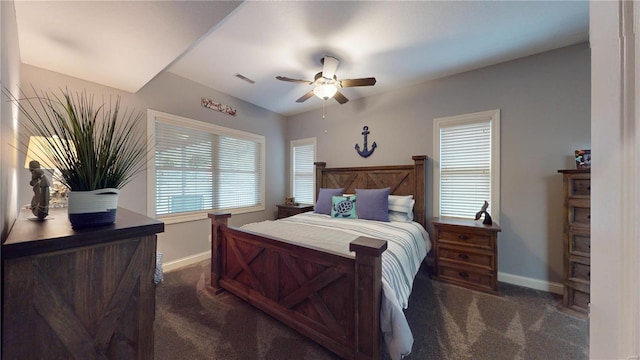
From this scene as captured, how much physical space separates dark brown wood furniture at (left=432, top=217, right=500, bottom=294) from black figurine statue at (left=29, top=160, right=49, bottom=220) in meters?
3.25

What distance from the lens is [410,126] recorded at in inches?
135

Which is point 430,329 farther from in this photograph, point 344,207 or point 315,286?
point 344,207

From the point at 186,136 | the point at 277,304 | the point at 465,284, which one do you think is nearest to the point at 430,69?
the point at 465,284

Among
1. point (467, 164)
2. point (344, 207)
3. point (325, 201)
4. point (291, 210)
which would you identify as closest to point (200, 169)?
point (291, 210)

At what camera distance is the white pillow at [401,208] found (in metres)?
3.10

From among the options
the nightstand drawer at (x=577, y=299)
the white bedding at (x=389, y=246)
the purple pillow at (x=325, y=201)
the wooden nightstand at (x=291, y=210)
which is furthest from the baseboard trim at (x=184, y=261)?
the nightstand drawer at (x=577, y=299)

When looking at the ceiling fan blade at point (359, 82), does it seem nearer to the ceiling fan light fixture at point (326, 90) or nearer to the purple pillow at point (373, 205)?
the ceiling fan light fixture at point (326, 90)

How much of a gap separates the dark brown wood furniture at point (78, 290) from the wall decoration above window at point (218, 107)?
2745 millimetres

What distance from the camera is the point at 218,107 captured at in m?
3.60

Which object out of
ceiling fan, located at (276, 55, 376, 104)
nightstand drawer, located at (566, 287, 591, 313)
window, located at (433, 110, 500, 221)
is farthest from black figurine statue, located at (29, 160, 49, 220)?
nightstand drawer, located at (566, 287, 591, 313)

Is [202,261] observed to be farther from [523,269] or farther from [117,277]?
[523,269]

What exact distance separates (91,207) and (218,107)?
3.01 meters
